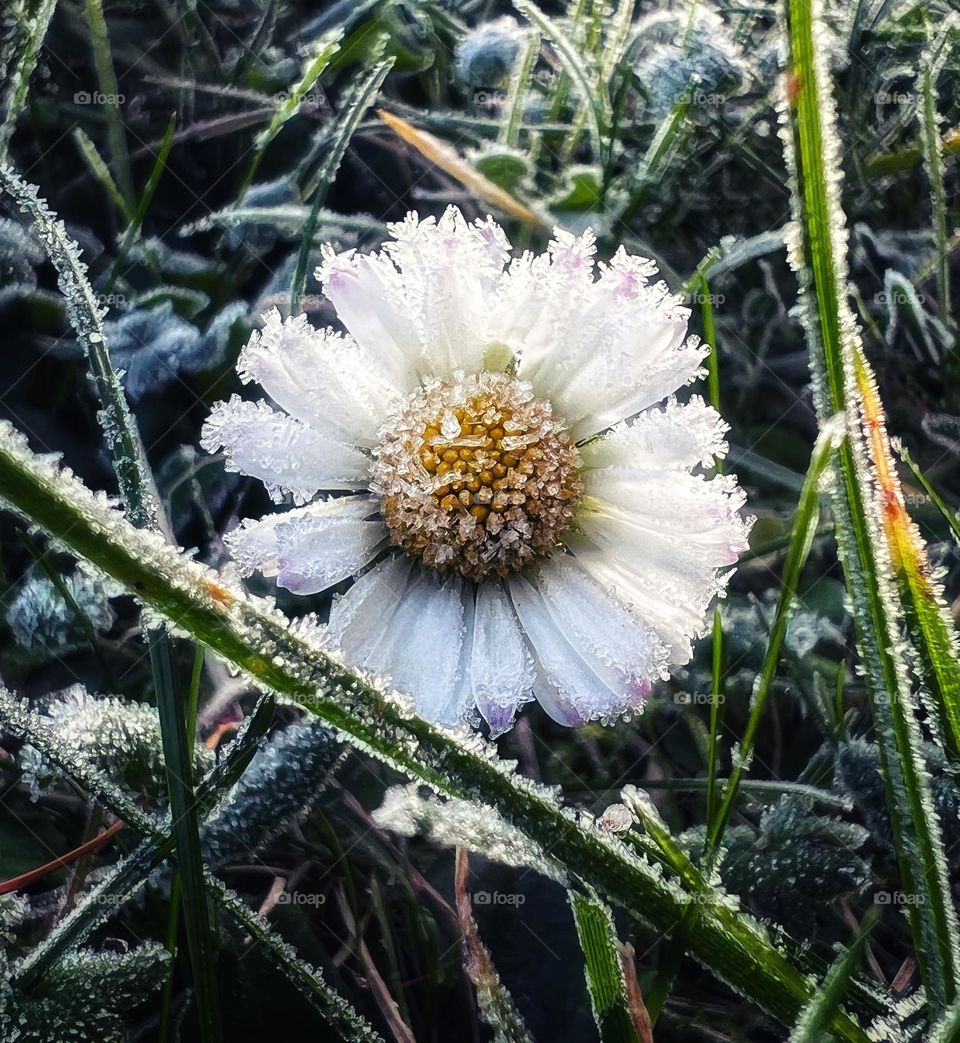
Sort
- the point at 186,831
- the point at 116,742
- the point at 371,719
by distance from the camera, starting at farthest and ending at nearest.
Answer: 1. the point at 116,742
2. the point at 186,831
3. the point at 371,719

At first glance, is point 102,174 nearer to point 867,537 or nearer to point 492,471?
point 492,471

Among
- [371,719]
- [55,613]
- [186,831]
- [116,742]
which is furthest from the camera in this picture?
[55,613]

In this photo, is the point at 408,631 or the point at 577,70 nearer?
the point at 408,631

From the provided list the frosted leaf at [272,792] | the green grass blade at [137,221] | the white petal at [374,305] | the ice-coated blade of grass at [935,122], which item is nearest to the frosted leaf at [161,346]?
the green grass blade at [137,221]

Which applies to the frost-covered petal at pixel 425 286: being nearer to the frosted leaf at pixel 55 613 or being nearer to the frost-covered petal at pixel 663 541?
the frost-covered petal at pixel 663 541

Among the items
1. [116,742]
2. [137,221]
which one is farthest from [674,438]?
[137,221]

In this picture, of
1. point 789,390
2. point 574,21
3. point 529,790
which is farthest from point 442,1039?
point 574,21

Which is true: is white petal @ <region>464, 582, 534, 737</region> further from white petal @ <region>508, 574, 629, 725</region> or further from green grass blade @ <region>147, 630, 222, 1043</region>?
green grass blade @ <region>147, 630, 222, 1043</region>
